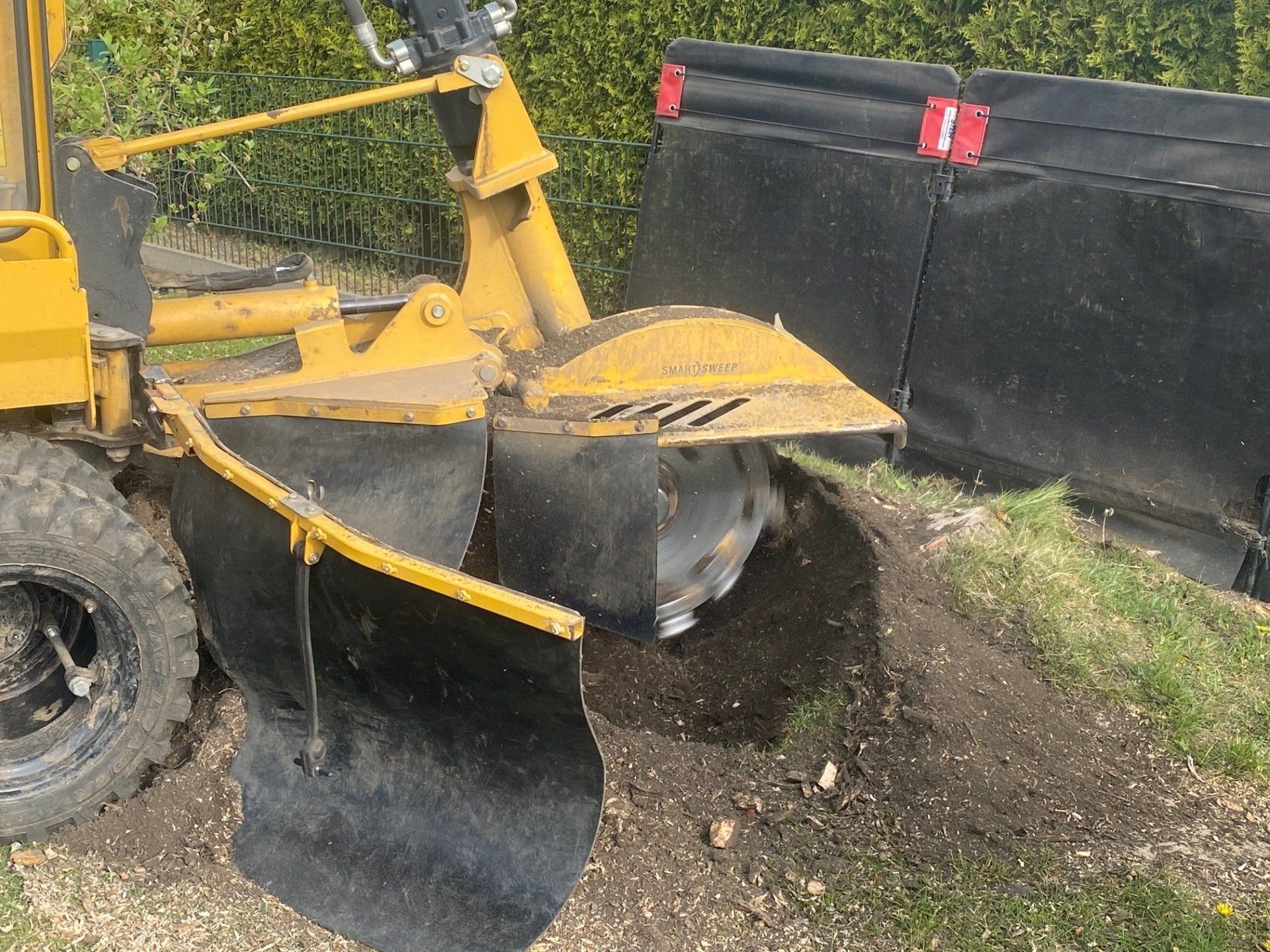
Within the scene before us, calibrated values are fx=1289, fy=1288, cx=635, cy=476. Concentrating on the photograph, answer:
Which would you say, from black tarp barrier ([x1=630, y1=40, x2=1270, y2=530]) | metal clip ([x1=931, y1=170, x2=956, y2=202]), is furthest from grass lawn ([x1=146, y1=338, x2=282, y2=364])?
metal clip ([x1=931, y1=170, x2=956, y2=202])

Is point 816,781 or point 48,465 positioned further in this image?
point 816,781

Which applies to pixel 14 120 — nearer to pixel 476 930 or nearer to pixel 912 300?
pixel 476 930

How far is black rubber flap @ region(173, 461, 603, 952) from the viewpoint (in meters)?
2.79

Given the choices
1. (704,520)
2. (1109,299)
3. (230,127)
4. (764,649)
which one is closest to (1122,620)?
(764,649)

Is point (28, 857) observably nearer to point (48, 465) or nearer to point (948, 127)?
point (48, 465)

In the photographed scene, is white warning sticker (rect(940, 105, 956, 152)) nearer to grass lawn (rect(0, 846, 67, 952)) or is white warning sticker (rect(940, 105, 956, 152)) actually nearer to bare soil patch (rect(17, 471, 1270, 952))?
bare soil patch (rect(17, 471, 1270, 952))

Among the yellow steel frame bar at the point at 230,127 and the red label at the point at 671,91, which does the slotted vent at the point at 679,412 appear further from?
the red label at the point at 671,91

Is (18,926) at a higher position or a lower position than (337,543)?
lower

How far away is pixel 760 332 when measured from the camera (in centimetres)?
369

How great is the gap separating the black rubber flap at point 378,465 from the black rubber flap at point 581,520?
0.62 ft

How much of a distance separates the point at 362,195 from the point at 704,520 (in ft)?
16.4

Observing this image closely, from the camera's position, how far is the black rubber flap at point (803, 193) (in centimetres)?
591

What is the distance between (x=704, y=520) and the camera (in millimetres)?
4254

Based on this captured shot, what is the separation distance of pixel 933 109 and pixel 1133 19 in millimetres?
1106
